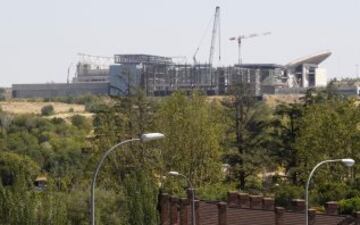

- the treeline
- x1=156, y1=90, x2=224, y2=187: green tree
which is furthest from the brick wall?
x1=156, y1=90, x2=224, y2=187: green tree

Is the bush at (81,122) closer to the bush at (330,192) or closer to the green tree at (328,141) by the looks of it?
the green tree at (328,141)

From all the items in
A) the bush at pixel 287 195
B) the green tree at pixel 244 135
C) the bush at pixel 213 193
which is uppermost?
the green tree at pixel 244 135

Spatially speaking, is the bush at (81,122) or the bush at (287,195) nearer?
the bush at (287,195)

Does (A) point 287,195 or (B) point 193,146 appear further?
(B) point 193,146

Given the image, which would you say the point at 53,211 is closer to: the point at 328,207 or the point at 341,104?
the point at 328,207

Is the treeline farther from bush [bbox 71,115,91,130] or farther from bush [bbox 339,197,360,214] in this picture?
bush [bbox 71,115,91,130]

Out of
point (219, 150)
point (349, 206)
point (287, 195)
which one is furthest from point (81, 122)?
point (349, 206)

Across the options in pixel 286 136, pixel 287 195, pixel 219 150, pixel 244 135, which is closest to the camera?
pixel 287 195

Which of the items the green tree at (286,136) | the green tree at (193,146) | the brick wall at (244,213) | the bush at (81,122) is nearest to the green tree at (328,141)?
the green tree at (286,136)

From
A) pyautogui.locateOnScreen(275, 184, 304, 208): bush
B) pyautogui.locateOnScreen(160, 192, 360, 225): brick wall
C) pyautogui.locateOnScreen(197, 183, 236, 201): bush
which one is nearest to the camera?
pyautogui.locateOnScreen(160, 192, 360, 225): brick wall

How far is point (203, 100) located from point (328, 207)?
38.5 meters

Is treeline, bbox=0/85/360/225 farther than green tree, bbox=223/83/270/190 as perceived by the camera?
No

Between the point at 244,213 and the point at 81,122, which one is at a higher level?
the point at 81,122

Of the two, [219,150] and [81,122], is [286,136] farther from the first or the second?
[81,122]
